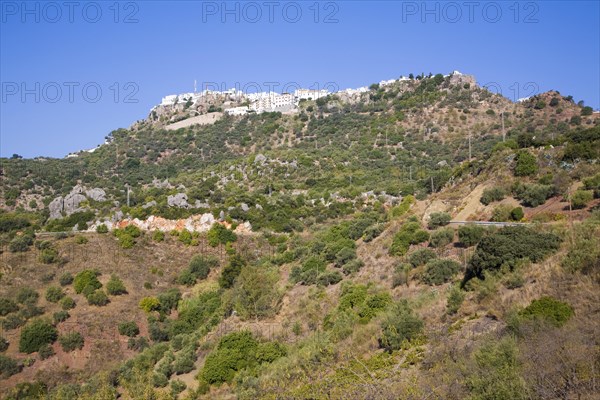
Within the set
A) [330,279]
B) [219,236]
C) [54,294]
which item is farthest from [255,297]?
[219,236]

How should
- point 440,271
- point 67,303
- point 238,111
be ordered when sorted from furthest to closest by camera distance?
point 238,111
point 67,303
point 440,271

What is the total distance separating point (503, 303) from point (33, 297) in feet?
88.9

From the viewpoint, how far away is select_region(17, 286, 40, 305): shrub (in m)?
32.9

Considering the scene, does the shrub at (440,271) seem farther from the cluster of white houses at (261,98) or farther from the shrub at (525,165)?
the cluster of white houses at (261,98)

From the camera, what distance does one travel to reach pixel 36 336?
94.3ft

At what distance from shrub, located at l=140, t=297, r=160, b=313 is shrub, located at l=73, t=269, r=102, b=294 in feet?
10.0

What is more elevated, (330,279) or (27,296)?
(330,279)

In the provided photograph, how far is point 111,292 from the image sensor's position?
3469 cm


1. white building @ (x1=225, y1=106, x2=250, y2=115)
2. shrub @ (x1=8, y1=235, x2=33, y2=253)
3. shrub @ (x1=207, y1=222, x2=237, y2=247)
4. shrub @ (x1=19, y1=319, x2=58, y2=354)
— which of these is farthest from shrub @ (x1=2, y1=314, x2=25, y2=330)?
white building @ (x1=225, y1=106, x2=250, y2=115)

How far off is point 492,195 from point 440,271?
8.30 metres

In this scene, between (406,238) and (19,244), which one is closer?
(406,238)

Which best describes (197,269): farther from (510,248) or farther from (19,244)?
(510,248)

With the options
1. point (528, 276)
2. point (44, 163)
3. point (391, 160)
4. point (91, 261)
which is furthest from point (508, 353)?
point (44, 163)

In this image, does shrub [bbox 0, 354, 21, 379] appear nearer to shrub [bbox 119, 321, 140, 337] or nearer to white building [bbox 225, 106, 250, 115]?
shrub [bbox 119, 321, 140, 337]
